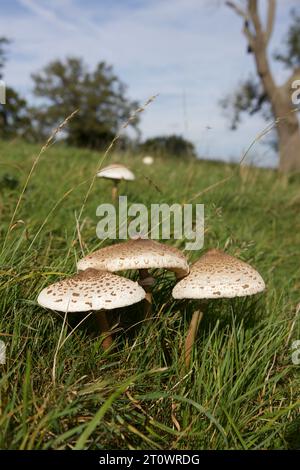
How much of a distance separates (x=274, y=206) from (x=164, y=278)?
12.8 ft

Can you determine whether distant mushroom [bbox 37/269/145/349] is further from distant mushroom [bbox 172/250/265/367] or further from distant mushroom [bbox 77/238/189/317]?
distant mushroom [bbox 172/250/265/367]

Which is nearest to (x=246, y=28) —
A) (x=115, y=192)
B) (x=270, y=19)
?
(x=270, y=19)

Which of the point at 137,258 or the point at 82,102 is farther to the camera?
the point at 82,102

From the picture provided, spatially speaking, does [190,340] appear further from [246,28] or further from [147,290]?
[246,28]

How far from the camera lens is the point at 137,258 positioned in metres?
1.98

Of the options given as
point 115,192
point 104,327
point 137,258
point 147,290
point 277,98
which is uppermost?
point 277,98

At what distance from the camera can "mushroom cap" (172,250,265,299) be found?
6.40 ft

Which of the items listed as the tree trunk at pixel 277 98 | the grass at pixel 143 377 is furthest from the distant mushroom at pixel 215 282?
the tree trunk at pixel 277 98

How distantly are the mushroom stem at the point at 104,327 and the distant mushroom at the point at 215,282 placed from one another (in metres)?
0.35

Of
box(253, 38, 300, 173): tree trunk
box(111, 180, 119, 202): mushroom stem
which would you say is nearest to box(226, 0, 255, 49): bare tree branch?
box(253, 38, 300, 173): tree trunk

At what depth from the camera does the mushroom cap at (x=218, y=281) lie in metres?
1.95

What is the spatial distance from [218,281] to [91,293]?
56 centimetres

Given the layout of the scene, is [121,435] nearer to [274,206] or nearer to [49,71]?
[274,206]

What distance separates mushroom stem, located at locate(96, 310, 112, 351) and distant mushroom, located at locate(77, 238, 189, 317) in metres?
0.22
